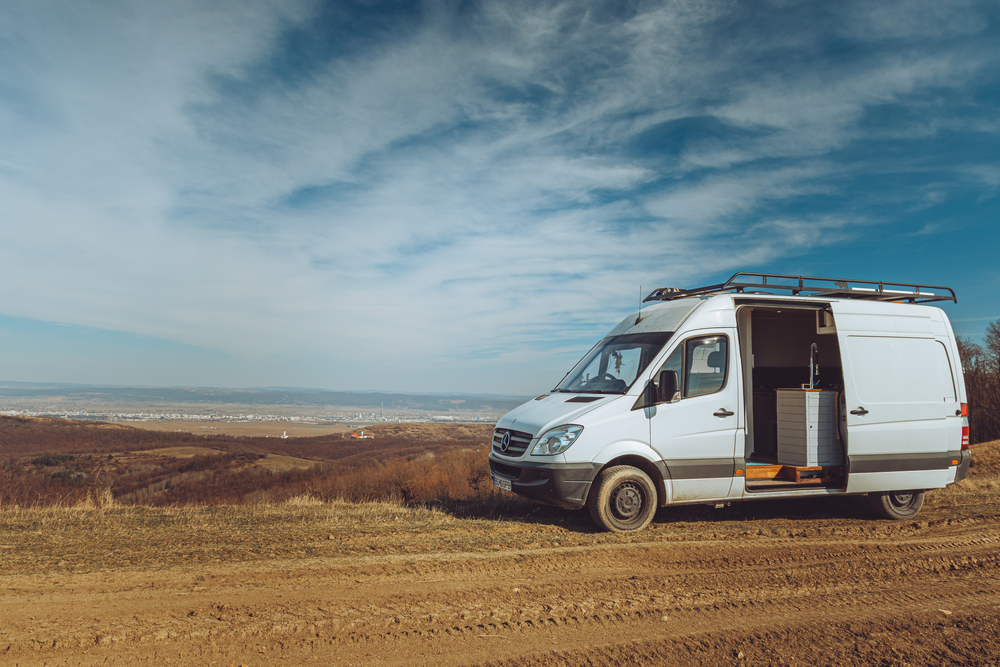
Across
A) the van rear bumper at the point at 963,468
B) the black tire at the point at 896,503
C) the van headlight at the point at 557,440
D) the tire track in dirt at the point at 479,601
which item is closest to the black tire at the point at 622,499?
the van headlight at the point at 557,440

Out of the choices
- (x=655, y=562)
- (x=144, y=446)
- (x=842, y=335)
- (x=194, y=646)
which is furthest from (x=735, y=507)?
(x=144, y=446)

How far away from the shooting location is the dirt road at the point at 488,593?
12.1ft

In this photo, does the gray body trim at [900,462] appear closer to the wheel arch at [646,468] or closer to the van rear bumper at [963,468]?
the van rear bumper at [963,468]

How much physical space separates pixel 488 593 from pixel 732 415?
4436 millimetres

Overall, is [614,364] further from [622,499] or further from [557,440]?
[622,499]

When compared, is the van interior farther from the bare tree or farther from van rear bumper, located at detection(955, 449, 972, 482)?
the bare tree

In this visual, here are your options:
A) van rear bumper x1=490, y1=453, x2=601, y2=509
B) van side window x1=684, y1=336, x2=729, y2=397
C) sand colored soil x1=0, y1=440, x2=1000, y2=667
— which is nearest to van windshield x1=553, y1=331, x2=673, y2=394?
van side window x1=684, y1=336, x2=729, y2=397

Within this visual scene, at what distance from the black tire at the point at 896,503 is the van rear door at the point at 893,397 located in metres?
0.27

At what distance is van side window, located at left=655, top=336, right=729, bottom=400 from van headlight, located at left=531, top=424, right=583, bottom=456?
4.93 feet

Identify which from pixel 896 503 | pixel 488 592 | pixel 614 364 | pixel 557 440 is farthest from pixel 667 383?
pixel 896 503

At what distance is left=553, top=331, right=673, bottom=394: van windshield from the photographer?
25.2ft

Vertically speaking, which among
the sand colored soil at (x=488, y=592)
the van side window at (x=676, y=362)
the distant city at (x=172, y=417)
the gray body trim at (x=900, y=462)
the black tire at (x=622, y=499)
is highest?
the van side window at (x=676, y=362)

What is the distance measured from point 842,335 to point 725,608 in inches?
213

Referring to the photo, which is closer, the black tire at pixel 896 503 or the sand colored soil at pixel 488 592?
the sand colored soil at pixel 488 592
